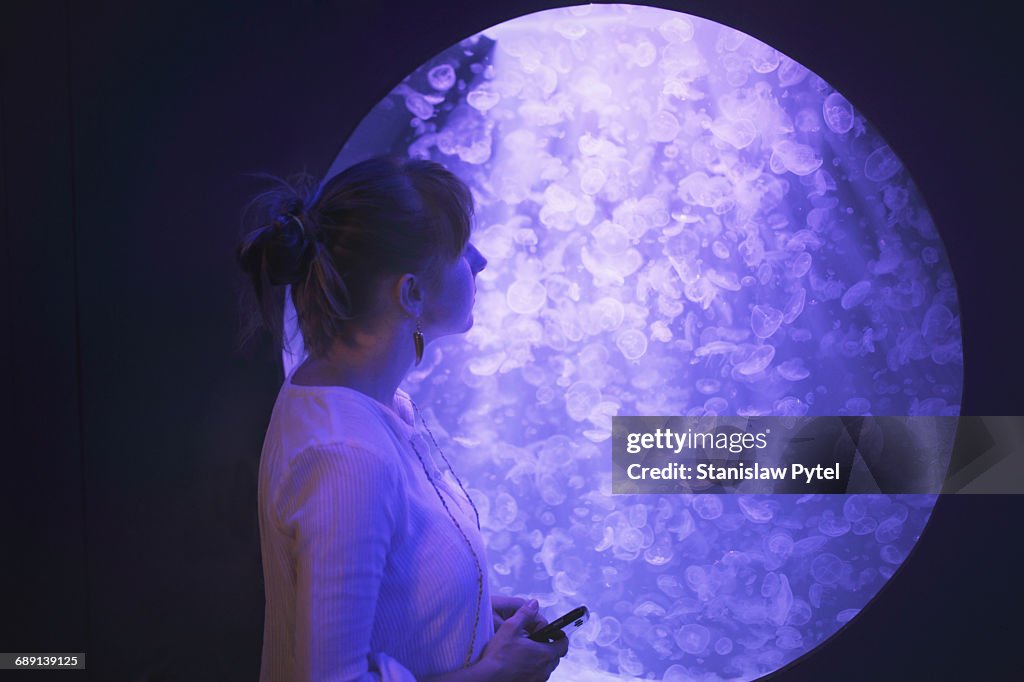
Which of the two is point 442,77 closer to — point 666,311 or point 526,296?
point 526,296

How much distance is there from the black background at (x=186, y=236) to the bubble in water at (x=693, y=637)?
0.49 metres

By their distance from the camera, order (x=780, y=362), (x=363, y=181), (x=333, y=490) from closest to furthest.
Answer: (x=333, y=490), (x=363, y=181), (x=780, y=362)

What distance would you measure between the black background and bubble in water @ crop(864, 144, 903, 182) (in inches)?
0.8

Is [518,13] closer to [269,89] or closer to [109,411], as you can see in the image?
[269,89]

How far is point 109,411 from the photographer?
1.45 metres

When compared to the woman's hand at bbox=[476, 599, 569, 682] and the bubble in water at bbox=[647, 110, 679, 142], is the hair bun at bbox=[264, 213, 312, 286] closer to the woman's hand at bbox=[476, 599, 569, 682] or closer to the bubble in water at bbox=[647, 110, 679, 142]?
the woman's hand at bbox=[476, 599, 569, 682]

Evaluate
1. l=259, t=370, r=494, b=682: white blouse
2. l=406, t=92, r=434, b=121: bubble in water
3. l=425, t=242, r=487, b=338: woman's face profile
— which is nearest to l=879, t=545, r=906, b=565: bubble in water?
l=259, t=370, r=494, b=682: white blouse

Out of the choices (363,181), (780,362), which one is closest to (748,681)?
(780,362)

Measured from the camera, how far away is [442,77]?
1.45 meters

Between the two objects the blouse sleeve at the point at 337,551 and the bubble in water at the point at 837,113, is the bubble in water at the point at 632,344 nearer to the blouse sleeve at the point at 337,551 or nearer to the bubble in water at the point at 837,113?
the bubble in water at the point at 837,113

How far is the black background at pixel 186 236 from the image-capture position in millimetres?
1421

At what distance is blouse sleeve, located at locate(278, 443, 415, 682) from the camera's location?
844 millimetres

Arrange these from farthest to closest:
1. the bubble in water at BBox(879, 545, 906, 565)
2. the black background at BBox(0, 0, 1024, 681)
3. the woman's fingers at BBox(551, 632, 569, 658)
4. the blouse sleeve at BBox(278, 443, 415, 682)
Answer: the bubble in water at BBox(879, 545, 906, 565), the black background at BBox(0, 0, 1024, 681), the woman's fingers at BBox(551, 632, 569, 658), the blouse sleeve at BBox(278, 443, 415, 682)

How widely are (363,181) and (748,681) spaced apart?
124 cm
